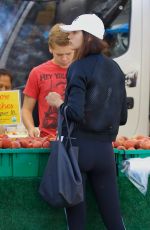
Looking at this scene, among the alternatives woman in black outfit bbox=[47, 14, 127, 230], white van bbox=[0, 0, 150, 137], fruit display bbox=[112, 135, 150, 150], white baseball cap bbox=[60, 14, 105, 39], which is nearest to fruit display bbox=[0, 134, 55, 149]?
woman in black outfit bbox=[47, 14, 127, 230]

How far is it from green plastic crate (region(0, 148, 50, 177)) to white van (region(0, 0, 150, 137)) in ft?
8.31

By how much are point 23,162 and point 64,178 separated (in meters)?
0.52

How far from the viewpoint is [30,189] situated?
13.9 feet

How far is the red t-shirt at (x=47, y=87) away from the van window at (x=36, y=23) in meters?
1.83

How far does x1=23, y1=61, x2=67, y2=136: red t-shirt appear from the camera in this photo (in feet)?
15.6

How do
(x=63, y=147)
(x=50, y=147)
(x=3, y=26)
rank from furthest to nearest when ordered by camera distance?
(x=3, y=26) < (x=50, y=147) < (x=63, y=147)

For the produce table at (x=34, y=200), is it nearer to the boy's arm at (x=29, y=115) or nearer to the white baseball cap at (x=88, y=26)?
the boy's arm at (x=29, y=115)

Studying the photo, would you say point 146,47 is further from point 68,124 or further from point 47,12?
point 68,124

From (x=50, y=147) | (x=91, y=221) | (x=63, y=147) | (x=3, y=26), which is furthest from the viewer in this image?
(x=3, y=26)

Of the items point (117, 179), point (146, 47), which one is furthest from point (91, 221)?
point (146, 47)

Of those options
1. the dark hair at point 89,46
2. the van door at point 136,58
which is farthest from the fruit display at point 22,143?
the van door at point 136,58

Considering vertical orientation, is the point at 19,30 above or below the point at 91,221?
above

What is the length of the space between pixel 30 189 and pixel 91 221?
0.48 m

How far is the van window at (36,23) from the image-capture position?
6.57 meters
